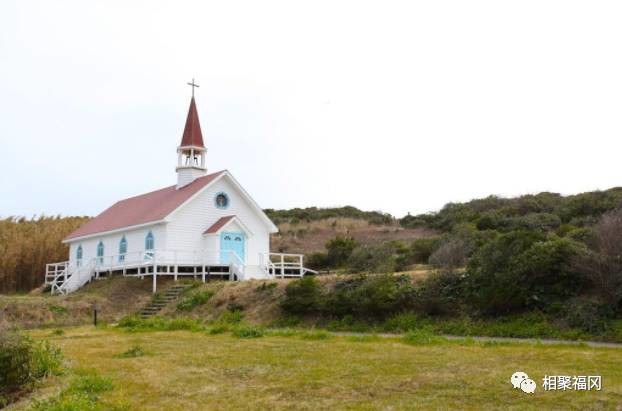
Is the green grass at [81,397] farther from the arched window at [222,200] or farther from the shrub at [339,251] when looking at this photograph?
the shrub at [339,251]

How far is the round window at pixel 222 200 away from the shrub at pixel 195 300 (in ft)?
29.1

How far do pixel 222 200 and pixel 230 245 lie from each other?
8.24ft

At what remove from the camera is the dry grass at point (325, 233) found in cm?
4244

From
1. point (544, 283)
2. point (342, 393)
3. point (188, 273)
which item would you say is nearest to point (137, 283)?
point (188, 273)

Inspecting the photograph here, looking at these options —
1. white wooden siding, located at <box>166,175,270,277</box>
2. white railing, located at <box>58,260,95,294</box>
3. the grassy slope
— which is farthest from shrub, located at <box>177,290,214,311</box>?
white railing, located at <box>58,260,95,294</box>

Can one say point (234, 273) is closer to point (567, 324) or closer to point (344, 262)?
point (344, 262)

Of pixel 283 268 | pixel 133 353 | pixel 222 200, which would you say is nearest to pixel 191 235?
pixel 222 200

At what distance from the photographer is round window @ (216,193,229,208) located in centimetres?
3180

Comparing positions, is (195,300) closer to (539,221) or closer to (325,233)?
(539,221)

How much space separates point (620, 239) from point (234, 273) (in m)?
19.6

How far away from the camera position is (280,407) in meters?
7.57

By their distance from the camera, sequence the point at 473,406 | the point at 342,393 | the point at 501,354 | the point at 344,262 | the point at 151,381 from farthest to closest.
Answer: the point at 344,262
the point at 501,354
the point at 151,381
the point at 342,393
the point at 473,406

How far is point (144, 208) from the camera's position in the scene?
34.7 meters

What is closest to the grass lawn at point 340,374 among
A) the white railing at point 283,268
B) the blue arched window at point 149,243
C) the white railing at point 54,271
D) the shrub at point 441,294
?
the shrub at point 441,294
